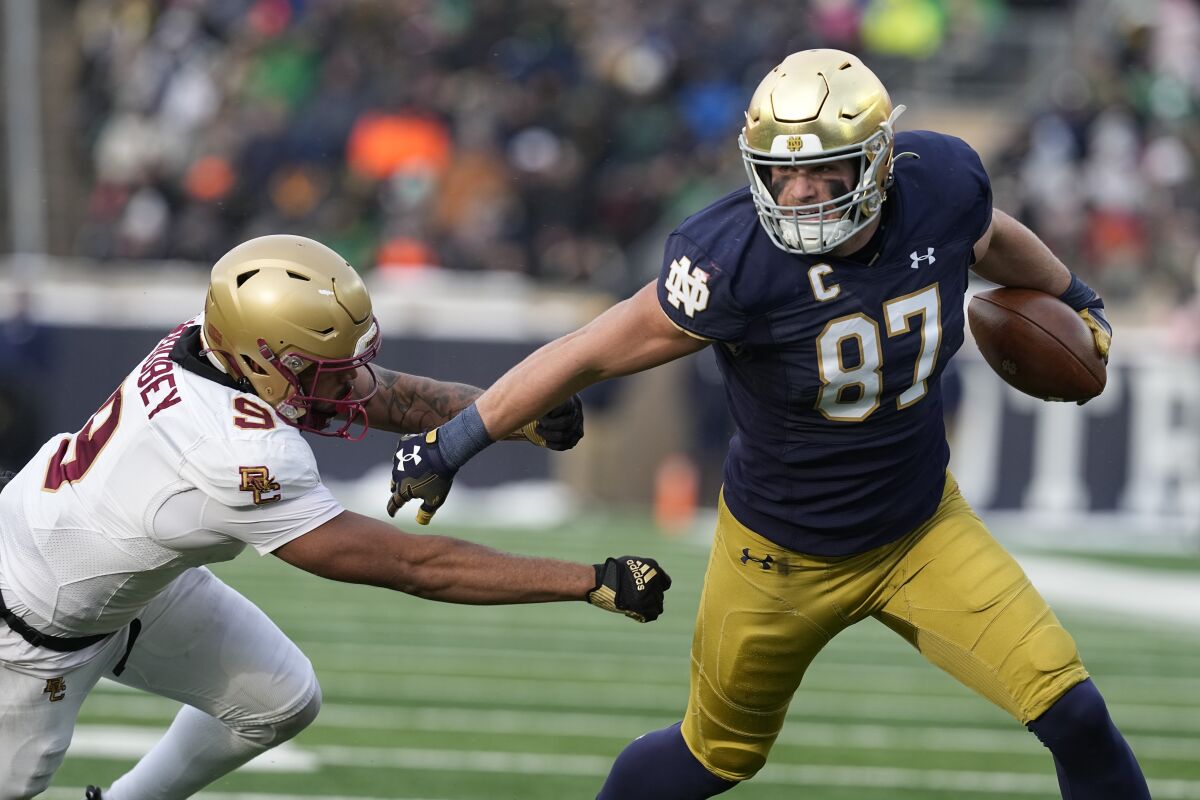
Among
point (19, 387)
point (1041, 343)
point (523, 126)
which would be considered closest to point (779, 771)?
point (1041, 343)

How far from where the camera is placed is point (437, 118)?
1230 cm

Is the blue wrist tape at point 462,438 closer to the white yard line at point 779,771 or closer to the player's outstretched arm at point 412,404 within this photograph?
the player's outstretched arm at point 412,404

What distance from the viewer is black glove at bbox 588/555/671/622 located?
324 cm

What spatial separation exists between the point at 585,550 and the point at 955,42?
667cm

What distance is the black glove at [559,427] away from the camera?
368 centimetres

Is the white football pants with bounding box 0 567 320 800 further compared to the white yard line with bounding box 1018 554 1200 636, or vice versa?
the white yard line with bounding box 1018 554 1200 636

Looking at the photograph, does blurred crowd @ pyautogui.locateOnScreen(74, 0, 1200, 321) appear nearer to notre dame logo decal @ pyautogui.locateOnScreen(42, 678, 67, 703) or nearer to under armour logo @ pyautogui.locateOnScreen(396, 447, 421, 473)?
under armour logo @ pyautogui.locateOnScreen(396, 447, 421, 473)

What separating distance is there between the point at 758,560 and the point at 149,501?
123 centimetres

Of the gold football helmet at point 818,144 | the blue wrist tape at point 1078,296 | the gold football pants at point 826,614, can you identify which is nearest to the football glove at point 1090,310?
the blue wrist tape at point 1078,296

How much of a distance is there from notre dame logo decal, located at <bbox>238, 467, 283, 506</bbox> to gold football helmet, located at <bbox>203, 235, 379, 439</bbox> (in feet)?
0.75

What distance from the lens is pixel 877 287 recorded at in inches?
131

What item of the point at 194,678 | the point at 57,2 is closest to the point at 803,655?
the point at 194,678

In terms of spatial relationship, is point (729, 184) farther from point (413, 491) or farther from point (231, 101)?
point (413, 491)

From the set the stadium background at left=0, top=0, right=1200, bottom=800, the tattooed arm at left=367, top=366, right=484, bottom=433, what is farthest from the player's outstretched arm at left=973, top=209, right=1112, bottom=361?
the stadium background at left=0, top=0, right=1200, bottom=800
